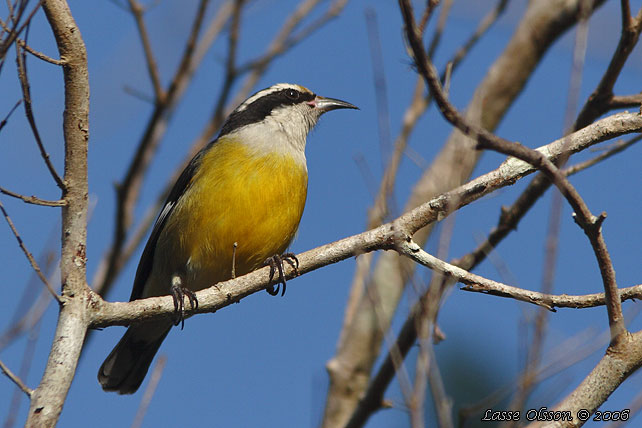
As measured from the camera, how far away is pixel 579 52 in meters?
2.84

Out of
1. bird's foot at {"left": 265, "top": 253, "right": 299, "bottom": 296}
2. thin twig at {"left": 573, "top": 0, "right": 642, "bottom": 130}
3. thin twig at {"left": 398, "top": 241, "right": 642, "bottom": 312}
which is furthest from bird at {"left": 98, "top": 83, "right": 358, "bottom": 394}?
thin twig at {"left": 573, "top": 0, "right": 642, "bottom": 130}

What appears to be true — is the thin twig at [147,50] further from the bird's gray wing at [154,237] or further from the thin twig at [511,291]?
the thin twig at [511,291]

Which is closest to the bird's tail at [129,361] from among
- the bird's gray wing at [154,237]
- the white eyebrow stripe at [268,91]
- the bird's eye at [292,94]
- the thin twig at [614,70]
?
the bird's gray wing at [154,237]

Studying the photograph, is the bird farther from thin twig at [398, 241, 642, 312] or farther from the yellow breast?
thin twig at [398, 241, 642, 312]

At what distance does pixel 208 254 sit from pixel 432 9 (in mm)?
3368

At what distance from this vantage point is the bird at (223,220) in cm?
611

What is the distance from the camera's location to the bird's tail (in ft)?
23.1

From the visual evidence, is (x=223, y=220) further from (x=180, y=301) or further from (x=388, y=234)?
(x=388, y=234)

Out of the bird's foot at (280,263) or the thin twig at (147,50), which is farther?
the thin twig at (147,50)

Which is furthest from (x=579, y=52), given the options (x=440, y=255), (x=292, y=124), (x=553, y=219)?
(x=292, y=124)

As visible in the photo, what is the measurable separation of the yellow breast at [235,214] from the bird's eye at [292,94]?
115cm

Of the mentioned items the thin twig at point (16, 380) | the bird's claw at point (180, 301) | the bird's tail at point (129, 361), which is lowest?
the thin twig at point (16, 380)

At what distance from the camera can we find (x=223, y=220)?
6105 millimetres

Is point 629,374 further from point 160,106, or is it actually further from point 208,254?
point 160,106
